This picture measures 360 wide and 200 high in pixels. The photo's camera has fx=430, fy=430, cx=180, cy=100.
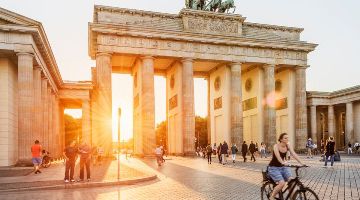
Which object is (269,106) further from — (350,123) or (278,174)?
(278,174)

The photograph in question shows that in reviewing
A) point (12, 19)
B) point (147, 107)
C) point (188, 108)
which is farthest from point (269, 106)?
point (12, 19)

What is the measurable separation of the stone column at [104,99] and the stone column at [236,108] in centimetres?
1496

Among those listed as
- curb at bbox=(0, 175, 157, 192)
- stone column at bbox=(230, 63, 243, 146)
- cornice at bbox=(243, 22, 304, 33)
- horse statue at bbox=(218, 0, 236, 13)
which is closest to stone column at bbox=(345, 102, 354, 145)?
cornice at bbox=(243, 22, 304, 33)

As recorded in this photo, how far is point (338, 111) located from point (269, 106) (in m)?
18.4

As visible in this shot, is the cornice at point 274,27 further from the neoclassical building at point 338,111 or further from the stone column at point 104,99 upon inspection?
the stone column at point 104,99

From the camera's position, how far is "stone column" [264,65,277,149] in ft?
177

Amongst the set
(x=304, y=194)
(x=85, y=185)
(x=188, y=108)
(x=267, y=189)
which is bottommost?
(x=85, y=185)

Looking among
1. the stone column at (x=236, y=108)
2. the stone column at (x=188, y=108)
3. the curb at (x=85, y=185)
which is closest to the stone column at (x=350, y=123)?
the stone column at (x=236, y=108)

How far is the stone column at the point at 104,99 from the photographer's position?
46.8 meters

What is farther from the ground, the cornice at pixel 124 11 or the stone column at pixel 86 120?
the cornice at pixel 124 11

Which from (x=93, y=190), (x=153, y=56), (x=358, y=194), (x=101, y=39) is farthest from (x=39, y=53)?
(x=358, y=194)

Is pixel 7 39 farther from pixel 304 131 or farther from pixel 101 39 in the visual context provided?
pixel 304 131

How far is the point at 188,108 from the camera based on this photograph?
49.8m

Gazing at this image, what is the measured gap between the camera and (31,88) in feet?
102
